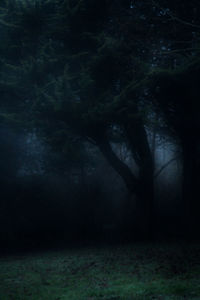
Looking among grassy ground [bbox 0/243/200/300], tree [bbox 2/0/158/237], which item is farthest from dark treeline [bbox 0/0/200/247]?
grassy ground [bbox 0/243/200/300]

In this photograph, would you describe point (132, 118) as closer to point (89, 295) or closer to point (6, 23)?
point (6, 23)

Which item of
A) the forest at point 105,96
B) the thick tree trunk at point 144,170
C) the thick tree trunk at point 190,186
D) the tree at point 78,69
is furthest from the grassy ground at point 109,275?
the tree at point 78,69

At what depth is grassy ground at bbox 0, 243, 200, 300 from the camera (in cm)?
624

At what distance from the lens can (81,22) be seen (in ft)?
39.7

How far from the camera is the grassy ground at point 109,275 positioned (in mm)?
6238

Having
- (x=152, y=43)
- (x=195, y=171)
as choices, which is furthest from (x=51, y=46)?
(x=195, y=171)

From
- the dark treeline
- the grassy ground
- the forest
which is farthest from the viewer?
the dark treeline

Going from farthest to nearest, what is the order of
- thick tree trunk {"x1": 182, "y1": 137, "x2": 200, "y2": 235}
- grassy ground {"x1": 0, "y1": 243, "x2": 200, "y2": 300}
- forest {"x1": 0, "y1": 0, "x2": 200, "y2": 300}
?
thick tree trunk {"x1": 182, "y1": 137, "x2": 200, "y2": 235} → forest {"x1": 0, "y1": 0, "x2": 200, "y2": 300} → grassy ground {"x1": 0, "y1": 243, "x2": 200, "y2": 300}

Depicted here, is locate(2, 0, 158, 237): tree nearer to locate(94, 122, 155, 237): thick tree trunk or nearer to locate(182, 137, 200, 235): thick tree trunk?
locate(94, 122, 155, 237): thick tree trunk

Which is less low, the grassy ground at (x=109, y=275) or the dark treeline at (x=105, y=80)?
the dark treeline at (x=105, y=80)

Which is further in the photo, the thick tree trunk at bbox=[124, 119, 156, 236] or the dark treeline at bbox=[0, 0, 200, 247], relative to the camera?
the thick tree trunk at bbox=[124, 119, 156, 236]

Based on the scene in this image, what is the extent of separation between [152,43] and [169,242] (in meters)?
7.33

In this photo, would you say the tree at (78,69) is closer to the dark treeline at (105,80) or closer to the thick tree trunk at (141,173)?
the dark treeline at (105,80)

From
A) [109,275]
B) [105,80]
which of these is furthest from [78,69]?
[109,275]
